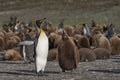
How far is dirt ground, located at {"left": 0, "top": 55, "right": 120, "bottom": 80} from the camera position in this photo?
11406 millimetres

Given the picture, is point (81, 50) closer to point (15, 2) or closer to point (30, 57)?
point (30, 57)

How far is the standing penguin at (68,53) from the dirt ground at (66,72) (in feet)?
0.79

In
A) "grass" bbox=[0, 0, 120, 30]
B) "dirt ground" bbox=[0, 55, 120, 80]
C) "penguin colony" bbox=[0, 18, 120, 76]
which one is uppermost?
"grass" bbox=[0, 0, 120, 30]

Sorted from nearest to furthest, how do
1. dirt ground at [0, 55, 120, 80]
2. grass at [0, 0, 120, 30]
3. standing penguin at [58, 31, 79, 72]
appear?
1. dirt ground at [0, 55, 120, 80]
2. standing penguin at [58, 31, 79, 72]
3. grass at [0, 0, 120, 30]

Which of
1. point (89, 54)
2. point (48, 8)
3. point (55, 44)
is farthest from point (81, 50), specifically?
point (48, 8)

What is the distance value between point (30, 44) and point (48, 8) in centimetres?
3627

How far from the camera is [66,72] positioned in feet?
40.9

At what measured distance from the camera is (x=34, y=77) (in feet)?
38.1

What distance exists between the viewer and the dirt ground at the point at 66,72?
11.4m

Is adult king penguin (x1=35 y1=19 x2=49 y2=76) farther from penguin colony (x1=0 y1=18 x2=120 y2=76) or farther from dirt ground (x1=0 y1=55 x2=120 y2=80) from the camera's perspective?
dirt ground (x1=0 y1=55 x2=120 y2=80)

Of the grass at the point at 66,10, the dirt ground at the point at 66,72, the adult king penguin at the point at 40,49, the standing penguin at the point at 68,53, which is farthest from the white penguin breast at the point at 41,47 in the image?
the grass at the point at 66,10

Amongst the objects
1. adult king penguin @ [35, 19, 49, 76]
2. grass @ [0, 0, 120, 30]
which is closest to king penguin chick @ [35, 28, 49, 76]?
adult king penguin @ [35, 19, 49, 76]

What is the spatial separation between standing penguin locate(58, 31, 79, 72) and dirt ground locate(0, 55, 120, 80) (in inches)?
9.5

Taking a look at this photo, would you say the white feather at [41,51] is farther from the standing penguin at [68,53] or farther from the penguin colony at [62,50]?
the standing penguin at [68,53]
